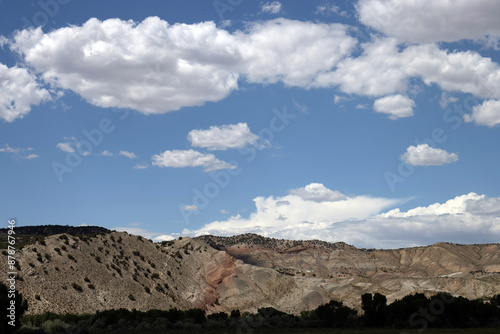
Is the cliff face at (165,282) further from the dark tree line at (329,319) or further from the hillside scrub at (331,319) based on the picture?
the dark tree line at (329,319)

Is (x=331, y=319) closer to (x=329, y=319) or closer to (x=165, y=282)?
(x=329, y=319)

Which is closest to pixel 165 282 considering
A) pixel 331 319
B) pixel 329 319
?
pixel 329 319

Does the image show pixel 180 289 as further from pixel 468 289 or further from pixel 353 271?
pixel 353 271

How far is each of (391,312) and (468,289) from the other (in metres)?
60.6

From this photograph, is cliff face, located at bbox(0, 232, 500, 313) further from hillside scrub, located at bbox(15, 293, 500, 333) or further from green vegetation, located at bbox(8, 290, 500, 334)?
green vegetation, located at bbox(8, 290, 500, 334)

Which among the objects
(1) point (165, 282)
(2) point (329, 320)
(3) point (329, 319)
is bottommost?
(2) point (329, 320)

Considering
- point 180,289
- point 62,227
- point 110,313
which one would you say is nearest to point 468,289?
point 180,289

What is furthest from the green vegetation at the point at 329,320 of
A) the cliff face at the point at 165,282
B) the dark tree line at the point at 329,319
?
the cliff face at the point at 165,282

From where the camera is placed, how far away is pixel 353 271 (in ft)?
574

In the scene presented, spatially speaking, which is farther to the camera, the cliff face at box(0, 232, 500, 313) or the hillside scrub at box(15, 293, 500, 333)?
the cliff face at box(0, 232, 500, 313)

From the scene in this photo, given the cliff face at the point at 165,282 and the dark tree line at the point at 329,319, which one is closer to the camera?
the dark tree line at the point at 329,319

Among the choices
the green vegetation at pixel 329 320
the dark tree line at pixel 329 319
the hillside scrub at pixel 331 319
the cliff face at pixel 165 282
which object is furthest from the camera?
the cliff face at pixel 165 282

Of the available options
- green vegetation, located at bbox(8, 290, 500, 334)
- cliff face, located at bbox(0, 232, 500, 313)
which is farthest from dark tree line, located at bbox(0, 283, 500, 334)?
cliff face, located at bbox(0, 232, 500, 313)

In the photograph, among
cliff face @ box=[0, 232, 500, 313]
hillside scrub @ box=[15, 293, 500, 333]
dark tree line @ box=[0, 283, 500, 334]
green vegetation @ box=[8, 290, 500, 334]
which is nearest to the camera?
green vegetation @ box=[8, 290, 500, 334]
